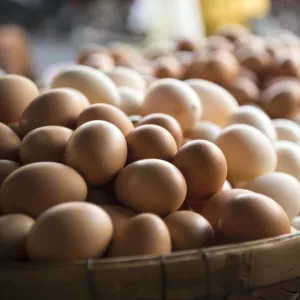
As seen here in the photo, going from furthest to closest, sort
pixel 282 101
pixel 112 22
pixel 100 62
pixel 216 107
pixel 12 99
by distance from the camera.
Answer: pixel 112 22
pixel 100 62
pixel 282 101
pixel 216 107
pixel 12 99

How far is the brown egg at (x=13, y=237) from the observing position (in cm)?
42

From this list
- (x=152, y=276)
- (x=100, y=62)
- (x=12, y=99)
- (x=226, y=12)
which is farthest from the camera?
(x=226, y=12)

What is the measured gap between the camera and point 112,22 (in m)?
3.27

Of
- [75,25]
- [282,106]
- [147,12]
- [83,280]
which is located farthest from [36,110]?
[75,25]

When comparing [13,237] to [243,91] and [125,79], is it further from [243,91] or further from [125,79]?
[243,91]

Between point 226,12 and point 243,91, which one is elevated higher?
point 226,12

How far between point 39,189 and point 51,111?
0.13 meters

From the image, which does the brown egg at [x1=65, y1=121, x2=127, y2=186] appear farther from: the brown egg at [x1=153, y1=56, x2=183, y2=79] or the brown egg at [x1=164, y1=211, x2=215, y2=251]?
the brown egg at [x1=153, y1=56, x2=183, y2=79]

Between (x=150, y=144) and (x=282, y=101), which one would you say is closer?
(x=150, y=144)

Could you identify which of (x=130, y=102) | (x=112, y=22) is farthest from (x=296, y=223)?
(x=112, y=22)

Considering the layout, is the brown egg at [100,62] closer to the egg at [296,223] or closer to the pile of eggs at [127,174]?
the pile of eggs at [127,174]

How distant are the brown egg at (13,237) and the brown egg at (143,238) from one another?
76 millimetres

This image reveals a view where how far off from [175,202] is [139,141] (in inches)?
3.1

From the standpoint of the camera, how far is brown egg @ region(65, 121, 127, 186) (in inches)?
18.7
